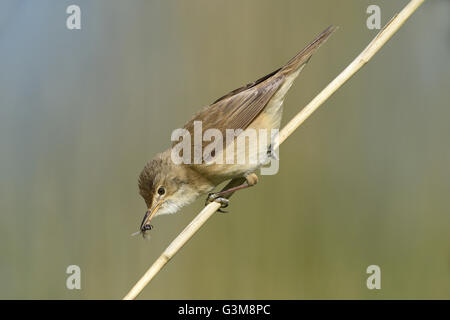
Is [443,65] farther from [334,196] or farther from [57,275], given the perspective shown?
[57,275]

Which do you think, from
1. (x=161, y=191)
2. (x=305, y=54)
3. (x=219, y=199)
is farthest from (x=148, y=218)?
(x=305, y=54)

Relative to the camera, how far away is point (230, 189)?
3133mm

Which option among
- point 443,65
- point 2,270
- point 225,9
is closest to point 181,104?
point 225,9

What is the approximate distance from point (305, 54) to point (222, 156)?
33.5 inches

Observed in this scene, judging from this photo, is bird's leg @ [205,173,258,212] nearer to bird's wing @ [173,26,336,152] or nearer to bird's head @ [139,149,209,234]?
bird's head @ [139,149,209,234]

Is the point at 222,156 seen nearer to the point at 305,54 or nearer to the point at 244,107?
the point at 244,107

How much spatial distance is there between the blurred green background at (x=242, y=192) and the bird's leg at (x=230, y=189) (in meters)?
0.67

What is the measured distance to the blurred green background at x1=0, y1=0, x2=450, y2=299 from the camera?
3.67 m

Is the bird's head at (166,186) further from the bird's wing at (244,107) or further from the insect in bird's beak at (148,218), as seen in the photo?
the bird's wing at (244,107)

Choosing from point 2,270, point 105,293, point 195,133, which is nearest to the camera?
point 195,133

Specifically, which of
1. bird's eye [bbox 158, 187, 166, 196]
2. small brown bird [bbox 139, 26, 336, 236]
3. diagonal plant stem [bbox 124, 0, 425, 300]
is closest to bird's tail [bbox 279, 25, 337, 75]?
small brown bird [bbox 139, 26, 336, 236]

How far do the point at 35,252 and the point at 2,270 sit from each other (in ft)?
0.88

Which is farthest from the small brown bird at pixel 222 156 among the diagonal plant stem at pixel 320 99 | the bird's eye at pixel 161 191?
the diagonal plant stem at pixel 320 99

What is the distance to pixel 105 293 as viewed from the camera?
146 inches
